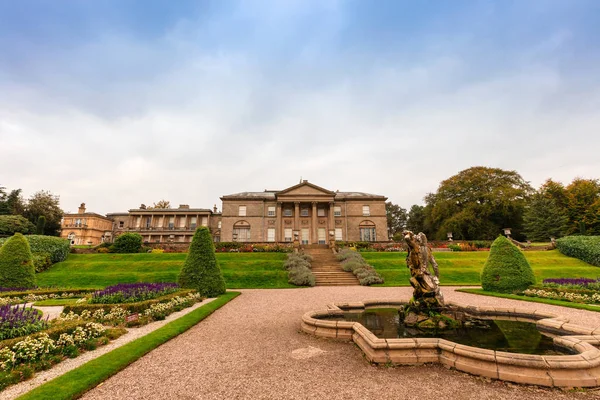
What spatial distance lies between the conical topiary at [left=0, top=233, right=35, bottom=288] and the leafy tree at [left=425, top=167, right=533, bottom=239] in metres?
51.8

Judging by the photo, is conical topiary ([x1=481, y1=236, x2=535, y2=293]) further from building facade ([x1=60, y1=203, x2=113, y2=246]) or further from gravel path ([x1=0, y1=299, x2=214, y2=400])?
building facade ([x1=60, y1=203, x2=113, y2=246])

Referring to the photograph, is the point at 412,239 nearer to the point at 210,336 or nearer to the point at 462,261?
the point at 210,336

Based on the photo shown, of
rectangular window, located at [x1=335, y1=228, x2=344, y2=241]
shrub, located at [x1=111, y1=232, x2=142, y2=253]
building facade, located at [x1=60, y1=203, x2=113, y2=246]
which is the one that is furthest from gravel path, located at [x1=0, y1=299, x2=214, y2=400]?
building facade, located at [x1=60, y1=203, x2=113, y2=246]

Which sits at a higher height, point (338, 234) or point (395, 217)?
point (395, 217)

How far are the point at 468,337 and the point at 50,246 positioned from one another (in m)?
33.6

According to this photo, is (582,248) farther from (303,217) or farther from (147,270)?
(147,270)

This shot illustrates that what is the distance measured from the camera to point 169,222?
57156 millimetres

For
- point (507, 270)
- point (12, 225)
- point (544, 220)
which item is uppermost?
point (12, 225)

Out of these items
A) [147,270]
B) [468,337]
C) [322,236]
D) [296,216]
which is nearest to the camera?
[468,337]

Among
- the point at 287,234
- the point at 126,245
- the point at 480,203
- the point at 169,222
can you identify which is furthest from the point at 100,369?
the point at 480,203

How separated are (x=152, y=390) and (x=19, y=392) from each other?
2.04m

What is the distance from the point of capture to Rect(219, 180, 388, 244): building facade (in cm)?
4372

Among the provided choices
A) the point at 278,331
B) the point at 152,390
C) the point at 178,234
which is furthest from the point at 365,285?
the point at 178,234

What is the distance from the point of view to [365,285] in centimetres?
1978
